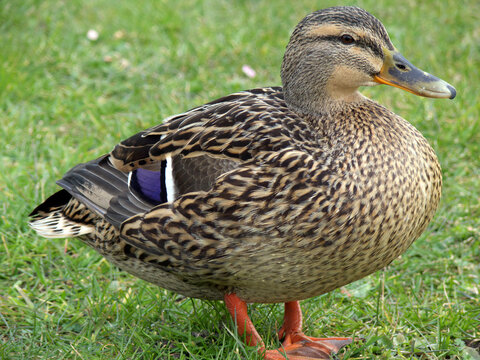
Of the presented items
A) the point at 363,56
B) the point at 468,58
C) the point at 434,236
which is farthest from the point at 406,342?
the point at 468,58

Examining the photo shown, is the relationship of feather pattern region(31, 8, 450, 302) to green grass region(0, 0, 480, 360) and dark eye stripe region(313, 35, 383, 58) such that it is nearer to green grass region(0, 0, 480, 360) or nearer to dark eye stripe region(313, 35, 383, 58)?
dark eye stripe region(313, 35, 383, 58)

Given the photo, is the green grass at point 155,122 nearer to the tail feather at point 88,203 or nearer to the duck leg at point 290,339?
the duck leg at point 290,339

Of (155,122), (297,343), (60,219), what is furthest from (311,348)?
(155,122)

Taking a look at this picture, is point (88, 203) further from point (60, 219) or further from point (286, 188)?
point (286, 188)

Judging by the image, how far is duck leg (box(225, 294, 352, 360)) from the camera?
3154 millimetres

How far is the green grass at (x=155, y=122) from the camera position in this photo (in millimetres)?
3367

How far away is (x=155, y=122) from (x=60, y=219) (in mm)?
1886

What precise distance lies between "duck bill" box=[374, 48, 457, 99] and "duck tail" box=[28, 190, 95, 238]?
1.54m

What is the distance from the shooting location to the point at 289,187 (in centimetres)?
281

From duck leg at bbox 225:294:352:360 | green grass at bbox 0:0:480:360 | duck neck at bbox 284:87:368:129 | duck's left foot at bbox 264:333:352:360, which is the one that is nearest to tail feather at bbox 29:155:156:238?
green grass at bbox 0:0:480:360

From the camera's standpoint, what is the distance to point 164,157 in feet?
10.4

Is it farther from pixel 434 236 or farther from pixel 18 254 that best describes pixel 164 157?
pixel 434 236

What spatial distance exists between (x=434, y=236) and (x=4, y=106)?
3365 millimetres

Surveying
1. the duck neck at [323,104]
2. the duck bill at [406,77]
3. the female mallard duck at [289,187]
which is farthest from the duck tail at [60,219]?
the duck bill at [406,77]
